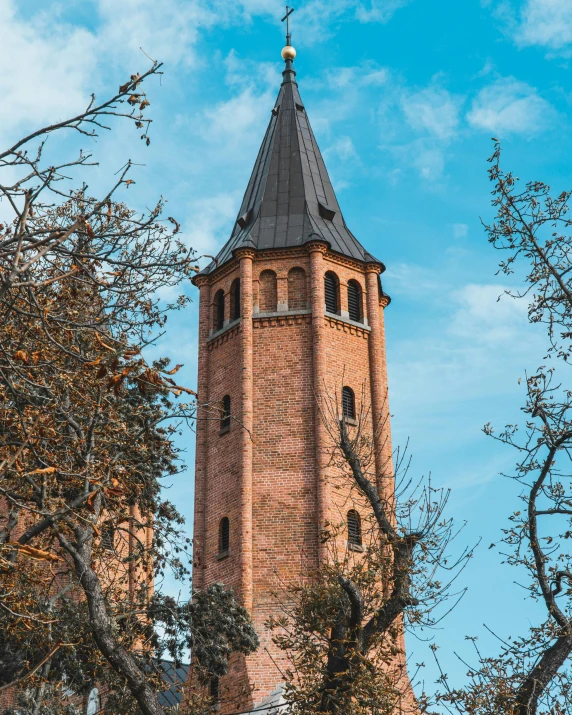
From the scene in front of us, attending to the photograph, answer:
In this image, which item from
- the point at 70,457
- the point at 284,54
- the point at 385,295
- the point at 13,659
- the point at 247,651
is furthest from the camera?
the point at 284,54

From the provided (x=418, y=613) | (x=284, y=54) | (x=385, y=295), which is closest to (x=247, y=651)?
(x=418, y=613)

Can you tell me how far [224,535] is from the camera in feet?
90.3

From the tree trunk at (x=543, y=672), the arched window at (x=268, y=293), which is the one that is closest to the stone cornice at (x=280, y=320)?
the arched window at (x=268, y=293)

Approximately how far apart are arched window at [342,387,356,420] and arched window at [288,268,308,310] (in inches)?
99.2

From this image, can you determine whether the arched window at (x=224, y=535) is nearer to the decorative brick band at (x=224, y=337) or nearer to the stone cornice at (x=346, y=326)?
the decorative brick band at (x=224, y=337)

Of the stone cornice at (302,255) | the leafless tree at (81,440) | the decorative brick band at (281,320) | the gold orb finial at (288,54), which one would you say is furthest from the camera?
the gold orb finial at (288,54)

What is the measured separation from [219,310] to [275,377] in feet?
12.1

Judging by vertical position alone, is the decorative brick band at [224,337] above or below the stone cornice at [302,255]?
below

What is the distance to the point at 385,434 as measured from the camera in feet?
95.6

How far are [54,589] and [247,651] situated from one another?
7610mm

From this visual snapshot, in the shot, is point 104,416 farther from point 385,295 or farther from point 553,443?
point 385,295

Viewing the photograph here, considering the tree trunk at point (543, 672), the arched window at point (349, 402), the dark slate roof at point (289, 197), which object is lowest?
the tree trunk at point (543, 672)

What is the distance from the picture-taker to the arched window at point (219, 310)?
31.0m

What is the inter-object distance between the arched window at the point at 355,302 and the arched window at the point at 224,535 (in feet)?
21.9
